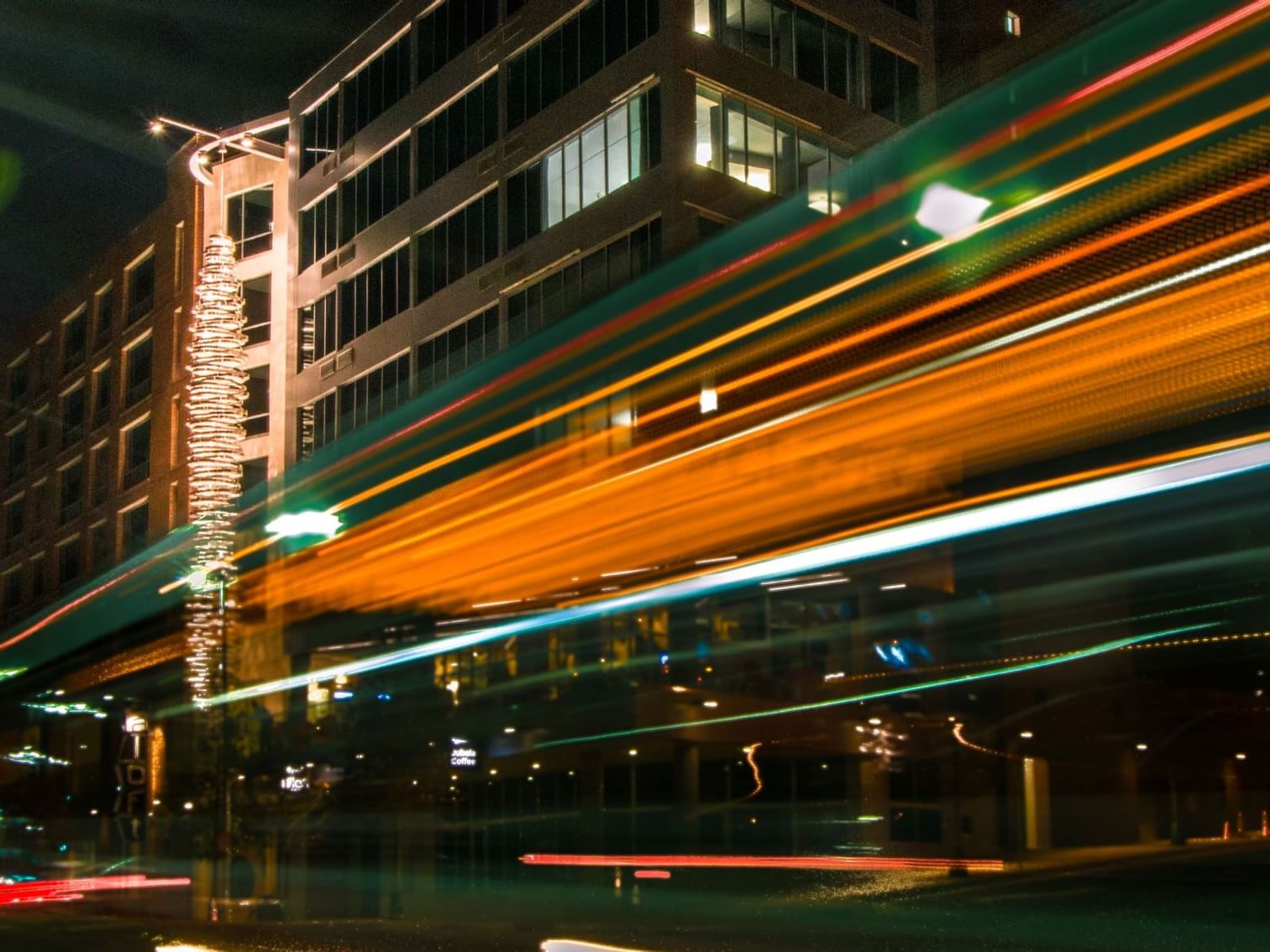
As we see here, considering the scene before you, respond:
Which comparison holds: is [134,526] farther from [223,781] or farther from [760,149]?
[223,781]

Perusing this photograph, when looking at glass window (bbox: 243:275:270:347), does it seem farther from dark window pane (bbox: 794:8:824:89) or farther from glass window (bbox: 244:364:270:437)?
dark window pane (bbox: 794:8:824:89)

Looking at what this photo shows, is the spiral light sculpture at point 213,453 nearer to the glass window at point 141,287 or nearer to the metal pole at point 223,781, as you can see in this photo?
the metal pole at point 223,781

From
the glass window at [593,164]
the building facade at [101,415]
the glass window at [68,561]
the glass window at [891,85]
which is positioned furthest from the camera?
the glass window at [68,561]

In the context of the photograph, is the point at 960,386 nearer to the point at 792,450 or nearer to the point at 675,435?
the point at 792,450

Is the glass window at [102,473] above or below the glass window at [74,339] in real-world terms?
below

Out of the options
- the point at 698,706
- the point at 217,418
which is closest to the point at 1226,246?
the point at 698,706

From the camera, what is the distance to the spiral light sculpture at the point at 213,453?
14.1 meters

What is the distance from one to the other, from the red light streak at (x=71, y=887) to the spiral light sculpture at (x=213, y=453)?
172 inches

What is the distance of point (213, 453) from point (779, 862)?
42.2ft

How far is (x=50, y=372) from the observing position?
58.5 metres

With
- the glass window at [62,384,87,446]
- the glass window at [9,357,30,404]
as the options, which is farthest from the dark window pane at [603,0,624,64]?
the glass window at [9,357,30,404]

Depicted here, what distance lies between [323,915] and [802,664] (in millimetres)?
8264

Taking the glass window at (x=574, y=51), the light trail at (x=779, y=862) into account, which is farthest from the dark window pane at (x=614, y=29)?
the light trail at (x=779, y=862)

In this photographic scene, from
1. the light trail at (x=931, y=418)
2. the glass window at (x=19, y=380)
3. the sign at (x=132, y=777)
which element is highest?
the glass window at (x=19, y=380)
